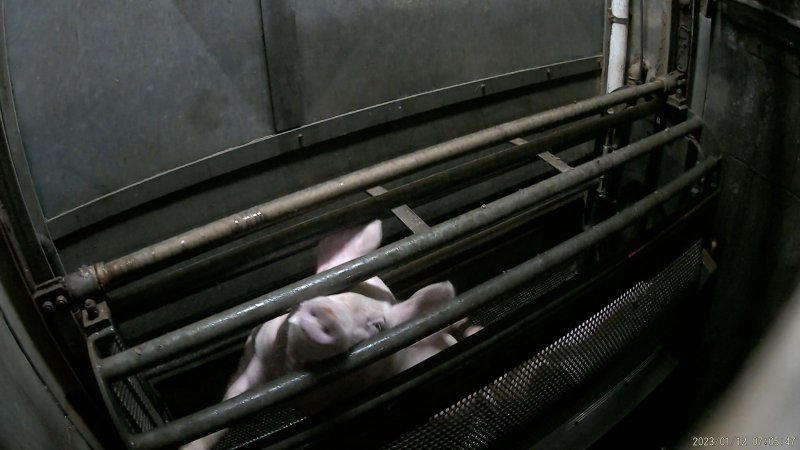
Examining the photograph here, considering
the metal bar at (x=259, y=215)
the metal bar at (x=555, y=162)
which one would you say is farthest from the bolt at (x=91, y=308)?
the metal bar at (x=555, y=162)

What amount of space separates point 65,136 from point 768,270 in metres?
2.11

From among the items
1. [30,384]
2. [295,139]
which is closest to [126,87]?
[295,139]

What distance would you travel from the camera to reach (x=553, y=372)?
152cm

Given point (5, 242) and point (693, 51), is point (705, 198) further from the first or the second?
point (5, 242)

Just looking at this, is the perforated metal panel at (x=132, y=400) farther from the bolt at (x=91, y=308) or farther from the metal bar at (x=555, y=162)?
the metal bar at (x=555, y=162)

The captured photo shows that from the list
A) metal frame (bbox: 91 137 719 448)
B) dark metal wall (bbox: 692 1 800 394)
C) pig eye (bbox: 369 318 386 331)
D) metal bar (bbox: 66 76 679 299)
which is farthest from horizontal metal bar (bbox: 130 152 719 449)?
dark metal wall (bbox: 692 1 800 394)

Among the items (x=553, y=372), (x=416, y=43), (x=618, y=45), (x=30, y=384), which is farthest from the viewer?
(x=618, y=45)

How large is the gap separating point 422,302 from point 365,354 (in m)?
0.22

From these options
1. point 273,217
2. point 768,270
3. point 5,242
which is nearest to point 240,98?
point 273,217

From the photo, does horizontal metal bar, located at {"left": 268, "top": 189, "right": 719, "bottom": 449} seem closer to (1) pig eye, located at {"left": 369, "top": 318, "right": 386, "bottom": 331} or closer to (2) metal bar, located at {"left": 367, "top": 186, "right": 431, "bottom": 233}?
(1) pig eye, located at {"left": 369, "top": 318, "right": 386, "bottom": 331}

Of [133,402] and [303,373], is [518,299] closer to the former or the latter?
[303,373]

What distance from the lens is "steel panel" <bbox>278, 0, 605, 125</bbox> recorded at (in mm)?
1726

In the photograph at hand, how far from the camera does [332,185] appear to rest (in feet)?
4.33

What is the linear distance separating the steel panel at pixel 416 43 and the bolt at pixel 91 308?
78 cm
